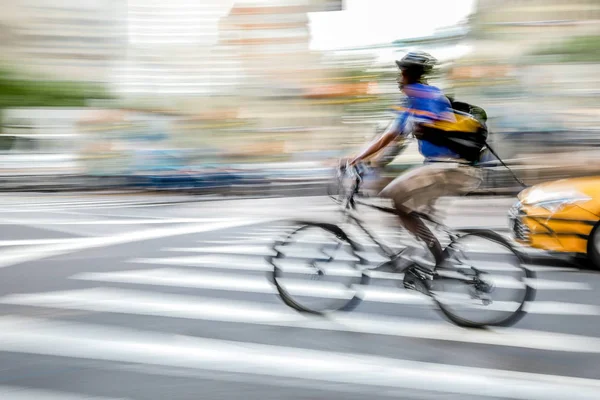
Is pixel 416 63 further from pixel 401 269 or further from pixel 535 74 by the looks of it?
pixel 535 74

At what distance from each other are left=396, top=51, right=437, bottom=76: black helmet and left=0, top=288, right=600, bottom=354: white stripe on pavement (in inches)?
66.4

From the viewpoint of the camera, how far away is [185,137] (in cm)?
3156

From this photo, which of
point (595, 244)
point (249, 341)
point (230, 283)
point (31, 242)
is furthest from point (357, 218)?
point (31, 242)

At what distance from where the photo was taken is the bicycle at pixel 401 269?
505 cm

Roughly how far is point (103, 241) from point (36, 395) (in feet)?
21.2

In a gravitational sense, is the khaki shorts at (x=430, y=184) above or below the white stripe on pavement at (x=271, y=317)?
above

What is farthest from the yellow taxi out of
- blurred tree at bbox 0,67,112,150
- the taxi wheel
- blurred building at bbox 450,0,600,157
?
blurred tree at bbox 0,67,112,150

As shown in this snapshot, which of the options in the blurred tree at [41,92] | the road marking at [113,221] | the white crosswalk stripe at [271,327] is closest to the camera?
the white crosswalk stripe at [271,327]

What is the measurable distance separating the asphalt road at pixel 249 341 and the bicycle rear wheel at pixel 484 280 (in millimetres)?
129

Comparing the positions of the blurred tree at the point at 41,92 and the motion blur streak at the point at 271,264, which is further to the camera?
the blurred tree at the point at 41,92

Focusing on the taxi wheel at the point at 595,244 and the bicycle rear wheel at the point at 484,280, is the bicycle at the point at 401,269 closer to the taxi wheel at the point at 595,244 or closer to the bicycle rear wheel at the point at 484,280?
the bicycle rear wheel at the point at 484,280

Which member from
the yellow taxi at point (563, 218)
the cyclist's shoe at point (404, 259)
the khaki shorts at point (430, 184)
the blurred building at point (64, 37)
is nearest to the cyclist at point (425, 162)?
the khaki shorts at point (430, 184)

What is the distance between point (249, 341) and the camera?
4.84 metres

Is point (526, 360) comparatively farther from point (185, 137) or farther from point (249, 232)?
point (185, 137)
